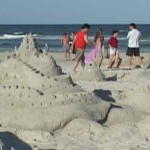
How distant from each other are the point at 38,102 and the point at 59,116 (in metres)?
0.32

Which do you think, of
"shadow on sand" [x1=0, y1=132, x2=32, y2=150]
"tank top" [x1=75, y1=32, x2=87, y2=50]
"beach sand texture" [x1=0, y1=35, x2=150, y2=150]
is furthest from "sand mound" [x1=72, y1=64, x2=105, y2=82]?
"shadow on sand" [x1=0, y1=132, x2=32, y2=150]

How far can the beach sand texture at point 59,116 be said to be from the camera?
6301 mm

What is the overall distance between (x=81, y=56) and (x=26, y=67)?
4692mm

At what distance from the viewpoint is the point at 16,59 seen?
301 inches

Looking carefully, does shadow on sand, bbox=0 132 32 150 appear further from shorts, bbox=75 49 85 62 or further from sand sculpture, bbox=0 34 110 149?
shorts, bbox=75 49 85 62

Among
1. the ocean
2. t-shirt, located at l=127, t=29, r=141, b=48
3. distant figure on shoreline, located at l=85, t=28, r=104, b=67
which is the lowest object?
the ocean

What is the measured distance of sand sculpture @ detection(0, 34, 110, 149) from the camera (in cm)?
664

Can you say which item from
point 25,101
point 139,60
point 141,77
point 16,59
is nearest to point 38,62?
point 16,59

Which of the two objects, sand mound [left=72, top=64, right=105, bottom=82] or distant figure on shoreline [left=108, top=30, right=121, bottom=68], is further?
distant figure on shoreline [left=108, top=30, right=121, bottom=68]

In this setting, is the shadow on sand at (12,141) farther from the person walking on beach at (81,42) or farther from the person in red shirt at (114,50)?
the person in red shirt at (114,50)

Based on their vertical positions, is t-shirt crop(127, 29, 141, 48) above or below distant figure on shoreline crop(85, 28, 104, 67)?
above

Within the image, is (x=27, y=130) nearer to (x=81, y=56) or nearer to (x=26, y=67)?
(x=26, y=67)

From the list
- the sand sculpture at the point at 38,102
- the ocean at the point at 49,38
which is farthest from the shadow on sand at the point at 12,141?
the ocean at the point at 49,38

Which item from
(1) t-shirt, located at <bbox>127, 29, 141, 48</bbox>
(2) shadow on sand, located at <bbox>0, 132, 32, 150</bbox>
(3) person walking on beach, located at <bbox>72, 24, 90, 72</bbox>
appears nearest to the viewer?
(2) shadow on sand, located at <bbox>0, 132, 32, 150</bbox>
